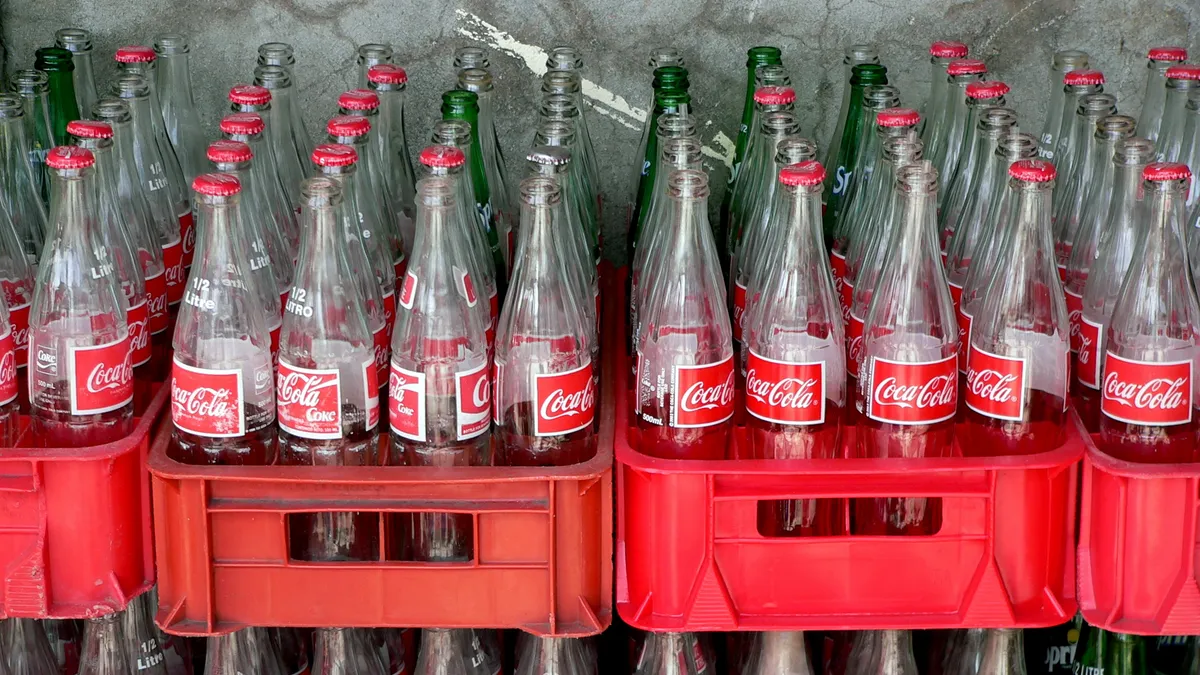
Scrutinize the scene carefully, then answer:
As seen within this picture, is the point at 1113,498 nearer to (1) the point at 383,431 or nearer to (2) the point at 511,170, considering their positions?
(1) the point at 383,431

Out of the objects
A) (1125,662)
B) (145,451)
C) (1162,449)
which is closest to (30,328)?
(145,451)

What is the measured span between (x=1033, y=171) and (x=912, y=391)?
25 centimetres

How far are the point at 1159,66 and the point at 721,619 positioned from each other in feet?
3.38

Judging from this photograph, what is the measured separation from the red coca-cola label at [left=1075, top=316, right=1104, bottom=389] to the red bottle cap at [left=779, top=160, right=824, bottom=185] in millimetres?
389

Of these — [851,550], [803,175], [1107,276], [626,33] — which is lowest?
[851,550]

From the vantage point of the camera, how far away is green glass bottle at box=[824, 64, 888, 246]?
1938 mm

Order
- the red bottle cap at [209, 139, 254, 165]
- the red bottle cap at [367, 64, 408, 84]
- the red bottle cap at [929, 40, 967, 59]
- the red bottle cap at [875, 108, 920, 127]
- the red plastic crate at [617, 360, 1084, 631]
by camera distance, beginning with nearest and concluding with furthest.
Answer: the red plastic crate at [617, 360, 1084, 631], the red bottle cap at [209, 139, 254, 165], the red bottle cap at [875, 108, 920, 127], the red bottle cap at [367, 64, 408, 84], the red bottle cap at [929, 40, 967, 59]

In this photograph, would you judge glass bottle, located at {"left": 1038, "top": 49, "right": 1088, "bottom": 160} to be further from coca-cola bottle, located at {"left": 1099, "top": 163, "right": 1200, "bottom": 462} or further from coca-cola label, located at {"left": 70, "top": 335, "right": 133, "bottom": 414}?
coca-cola label, located at {"left": 70, "top": 335, "right": 133, "bottom": 414}

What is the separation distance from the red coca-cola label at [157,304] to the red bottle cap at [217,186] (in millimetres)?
343

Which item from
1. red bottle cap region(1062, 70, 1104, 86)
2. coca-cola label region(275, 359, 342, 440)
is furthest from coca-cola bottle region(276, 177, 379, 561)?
red bottle cap region(1062, 70, 1104, 86)

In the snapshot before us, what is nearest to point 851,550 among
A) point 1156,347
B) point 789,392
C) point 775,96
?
point 789,392

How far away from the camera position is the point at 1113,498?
143cm

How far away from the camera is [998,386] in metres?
1.47

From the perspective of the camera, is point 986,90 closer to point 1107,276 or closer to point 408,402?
point 1107,276
